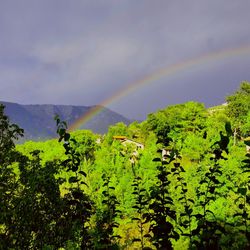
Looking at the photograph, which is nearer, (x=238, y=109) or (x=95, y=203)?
(x=95, y=203)

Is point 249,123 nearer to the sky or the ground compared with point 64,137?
nearer to the sky

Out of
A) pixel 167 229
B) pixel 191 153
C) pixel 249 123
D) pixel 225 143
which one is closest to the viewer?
pixel 225 143

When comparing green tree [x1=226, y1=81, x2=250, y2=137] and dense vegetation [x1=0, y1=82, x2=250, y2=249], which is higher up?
green tree [x1=226, y1=81, x2=250, y2=137]

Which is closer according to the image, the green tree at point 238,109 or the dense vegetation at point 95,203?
the dense vegetation at point 95,203

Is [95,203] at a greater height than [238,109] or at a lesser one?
lesser

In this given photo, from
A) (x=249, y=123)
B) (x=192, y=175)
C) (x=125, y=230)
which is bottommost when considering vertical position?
(x=125, y=230)

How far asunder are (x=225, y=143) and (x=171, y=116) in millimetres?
96508

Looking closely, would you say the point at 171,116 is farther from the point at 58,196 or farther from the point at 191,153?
the point at 58,196

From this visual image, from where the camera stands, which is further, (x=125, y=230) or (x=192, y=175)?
(x=192, y=175)

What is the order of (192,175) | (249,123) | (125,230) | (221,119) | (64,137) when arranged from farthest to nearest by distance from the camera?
(221,119)
(249,123)
(192,175)
(125,230)
(64,137)

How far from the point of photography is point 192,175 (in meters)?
48.4

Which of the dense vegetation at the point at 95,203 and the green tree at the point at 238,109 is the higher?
the green tree at the point at 238,109

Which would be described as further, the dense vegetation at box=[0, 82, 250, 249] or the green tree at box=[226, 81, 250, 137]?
the green tree at box=[226, 81, 250, 137]

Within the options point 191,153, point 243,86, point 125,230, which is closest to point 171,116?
point 243,86
